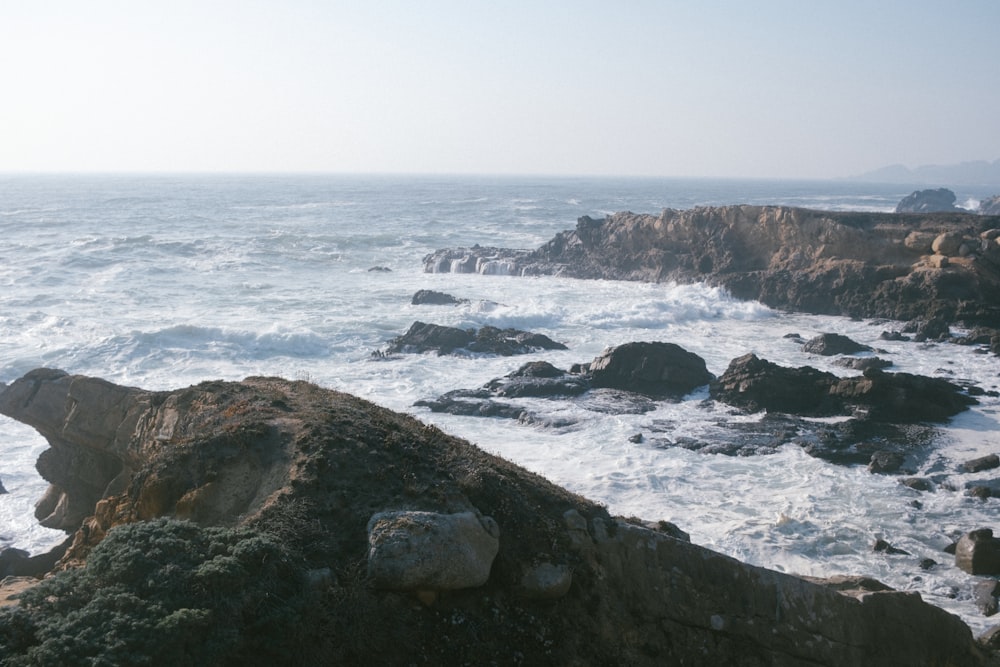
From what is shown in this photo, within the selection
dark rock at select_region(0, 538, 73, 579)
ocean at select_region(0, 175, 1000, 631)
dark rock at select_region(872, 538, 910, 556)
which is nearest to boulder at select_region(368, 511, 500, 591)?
ocean at select_region(0, 175, 1000, 631)

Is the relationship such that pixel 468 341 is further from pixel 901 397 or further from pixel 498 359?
pixel 901 397

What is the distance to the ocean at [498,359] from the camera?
1554 centimetres

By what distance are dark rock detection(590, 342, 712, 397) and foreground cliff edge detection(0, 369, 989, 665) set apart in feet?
45.8

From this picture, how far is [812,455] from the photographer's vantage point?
19.3 m

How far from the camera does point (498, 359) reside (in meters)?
29.2

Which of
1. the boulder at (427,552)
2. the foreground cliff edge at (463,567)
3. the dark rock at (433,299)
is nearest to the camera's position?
the foreground cliff edge at (463,567)

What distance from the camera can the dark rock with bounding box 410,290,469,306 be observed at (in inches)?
1576

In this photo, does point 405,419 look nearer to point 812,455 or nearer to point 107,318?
point 812,455

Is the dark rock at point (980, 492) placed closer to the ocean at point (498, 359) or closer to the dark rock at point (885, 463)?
the ocean at point (498, 359)

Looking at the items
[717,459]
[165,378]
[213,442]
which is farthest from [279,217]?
[213,442]

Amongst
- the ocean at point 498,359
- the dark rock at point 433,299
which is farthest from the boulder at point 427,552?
the dark rock at point 433,299

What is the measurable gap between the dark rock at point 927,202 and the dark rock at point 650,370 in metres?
88.1

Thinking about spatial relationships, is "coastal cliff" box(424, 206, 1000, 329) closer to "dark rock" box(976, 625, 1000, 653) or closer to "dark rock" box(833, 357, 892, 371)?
"dark rock" box(833, 357, 892, 371)

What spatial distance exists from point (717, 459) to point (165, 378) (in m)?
17.3
